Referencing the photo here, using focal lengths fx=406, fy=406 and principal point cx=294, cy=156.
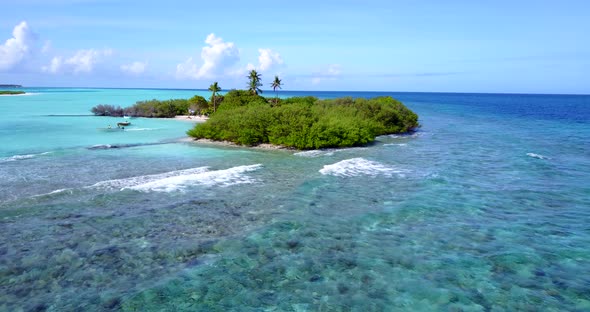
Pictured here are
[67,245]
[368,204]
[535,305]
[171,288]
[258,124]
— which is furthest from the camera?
[258,124]

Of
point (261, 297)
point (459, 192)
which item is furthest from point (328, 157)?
point (261, 297)

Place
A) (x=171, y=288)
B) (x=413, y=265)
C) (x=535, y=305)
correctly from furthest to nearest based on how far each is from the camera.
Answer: (x=413, y=265) < (x=171, y=288) < (x=535, y=305)

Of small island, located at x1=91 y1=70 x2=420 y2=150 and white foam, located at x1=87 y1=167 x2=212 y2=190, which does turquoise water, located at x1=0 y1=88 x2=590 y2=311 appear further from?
small island, located at x1=91 y1=70 x2=420 y2=150

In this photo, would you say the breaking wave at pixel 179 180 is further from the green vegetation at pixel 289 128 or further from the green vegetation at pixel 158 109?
the green vegetation at pixel 158 109

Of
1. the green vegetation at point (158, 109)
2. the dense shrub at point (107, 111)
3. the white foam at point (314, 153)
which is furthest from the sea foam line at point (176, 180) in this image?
the dense shrub at point (107, 111)

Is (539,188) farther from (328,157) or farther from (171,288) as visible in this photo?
(171,288)

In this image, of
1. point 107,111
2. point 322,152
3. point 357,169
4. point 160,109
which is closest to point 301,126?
point 322,152

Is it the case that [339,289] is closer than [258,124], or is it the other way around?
[339,289]
